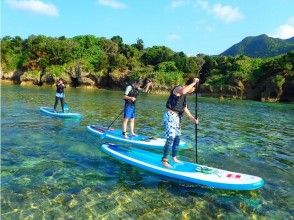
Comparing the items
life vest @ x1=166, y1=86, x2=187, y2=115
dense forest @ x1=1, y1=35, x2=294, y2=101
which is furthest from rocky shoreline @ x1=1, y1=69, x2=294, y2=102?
life vest @ x1=166, y1=86, x2=187, y2=115

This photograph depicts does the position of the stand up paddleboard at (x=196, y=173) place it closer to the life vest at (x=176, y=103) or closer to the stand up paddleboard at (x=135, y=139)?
the life vest at (x=176, y=103)

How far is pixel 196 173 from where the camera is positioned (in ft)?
35.7

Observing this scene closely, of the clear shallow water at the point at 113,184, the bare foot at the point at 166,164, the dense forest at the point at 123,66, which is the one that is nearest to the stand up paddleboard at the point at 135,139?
the clear shallow water at the point at 113,184

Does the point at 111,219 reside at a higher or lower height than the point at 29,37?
lower

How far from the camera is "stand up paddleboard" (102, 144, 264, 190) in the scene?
10.1m

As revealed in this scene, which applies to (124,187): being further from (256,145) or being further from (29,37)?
(29,37)

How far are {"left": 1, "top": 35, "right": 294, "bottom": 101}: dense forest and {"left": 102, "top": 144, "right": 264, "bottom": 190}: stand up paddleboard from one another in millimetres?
58843

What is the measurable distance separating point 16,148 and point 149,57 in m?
79.9

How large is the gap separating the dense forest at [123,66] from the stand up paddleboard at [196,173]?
5884 cm

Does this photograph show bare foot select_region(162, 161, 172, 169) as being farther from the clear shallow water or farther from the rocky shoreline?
the rocky shoreline

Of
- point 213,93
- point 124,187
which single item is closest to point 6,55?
point 213,93

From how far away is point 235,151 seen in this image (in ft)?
53.6

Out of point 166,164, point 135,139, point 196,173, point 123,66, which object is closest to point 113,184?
point 166,164

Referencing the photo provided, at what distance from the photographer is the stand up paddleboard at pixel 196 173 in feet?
33.1
